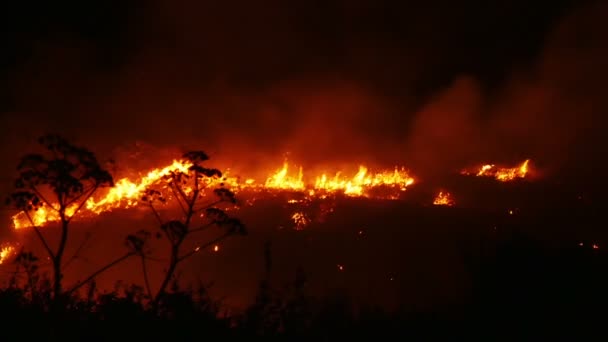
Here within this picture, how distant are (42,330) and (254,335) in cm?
341

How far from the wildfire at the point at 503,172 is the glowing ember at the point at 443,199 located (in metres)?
8.92

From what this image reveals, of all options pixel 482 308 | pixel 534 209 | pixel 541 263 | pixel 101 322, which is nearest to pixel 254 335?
pixel 101 322

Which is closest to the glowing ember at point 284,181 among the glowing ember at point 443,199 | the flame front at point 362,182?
the flame front at point 362,182

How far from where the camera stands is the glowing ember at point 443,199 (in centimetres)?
6103

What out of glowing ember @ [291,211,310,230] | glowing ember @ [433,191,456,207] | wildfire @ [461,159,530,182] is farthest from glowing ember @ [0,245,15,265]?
wildfire @ [461,159,530,182]

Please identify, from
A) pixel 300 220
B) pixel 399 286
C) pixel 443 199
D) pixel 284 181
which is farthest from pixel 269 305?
pixel 284 181

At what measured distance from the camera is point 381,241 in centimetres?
5012

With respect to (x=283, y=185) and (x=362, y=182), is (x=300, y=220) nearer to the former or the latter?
(x=283, y=185)

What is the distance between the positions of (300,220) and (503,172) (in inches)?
1337

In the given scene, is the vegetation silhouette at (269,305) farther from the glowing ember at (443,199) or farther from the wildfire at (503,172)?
the wildfire at (503,172)

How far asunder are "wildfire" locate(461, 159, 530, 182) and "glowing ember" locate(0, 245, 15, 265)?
5987cm

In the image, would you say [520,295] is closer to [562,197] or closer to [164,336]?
[164,336]

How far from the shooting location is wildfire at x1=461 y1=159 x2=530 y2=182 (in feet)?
225

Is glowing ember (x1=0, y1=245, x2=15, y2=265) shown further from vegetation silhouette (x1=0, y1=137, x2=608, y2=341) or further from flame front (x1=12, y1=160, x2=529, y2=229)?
vegetation silhouette (x1=0, y1=137, x2=608, y2=341)
